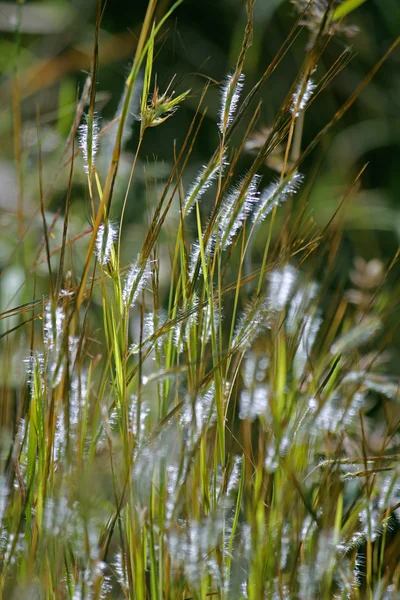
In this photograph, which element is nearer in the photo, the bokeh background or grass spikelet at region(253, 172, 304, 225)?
grass spikelet at region(253, 172, 304, 225)

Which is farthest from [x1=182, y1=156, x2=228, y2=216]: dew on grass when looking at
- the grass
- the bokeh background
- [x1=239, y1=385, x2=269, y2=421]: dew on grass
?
the bokeh background

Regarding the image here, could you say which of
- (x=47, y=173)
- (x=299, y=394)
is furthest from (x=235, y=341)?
(x=47, y=173)

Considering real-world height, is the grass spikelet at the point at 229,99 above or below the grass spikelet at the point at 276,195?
above

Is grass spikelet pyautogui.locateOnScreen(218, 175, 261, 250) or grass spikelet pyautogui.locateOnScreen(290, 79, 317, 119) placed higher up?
grass spikelet pyautogui.locateOnScreen(290, 79, 317, 119)

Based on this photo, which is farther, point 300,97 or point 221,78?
point 221,78

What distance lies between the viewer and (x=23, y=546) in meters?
0.44

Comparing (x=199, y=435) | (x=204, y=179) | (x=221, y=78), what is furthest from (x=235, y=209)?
(x=221, y=78)

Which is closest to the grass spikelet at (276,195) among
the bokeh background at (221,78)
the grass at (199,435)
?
the grass at (199,435)

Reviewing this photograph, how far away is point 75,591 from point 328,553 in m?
0.14

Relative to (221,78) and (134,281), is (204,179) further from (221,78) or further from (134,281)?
(221,78)

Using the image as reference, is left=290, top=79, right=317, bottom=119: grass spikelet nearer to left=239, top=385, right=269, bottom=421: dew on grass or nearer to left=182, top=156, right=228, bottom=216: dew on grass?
left=182, top=156, right=228, bottom=216: dew on grass

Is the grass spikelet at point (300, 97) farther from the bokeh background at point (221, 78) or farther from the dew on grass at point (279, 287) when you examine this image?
the bokeh background at point (221, 78)

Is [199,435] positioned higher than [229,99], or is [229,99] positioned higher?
[229,99]

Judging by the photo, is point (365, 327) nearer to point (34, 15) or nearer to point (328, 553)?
point (328, 553)
